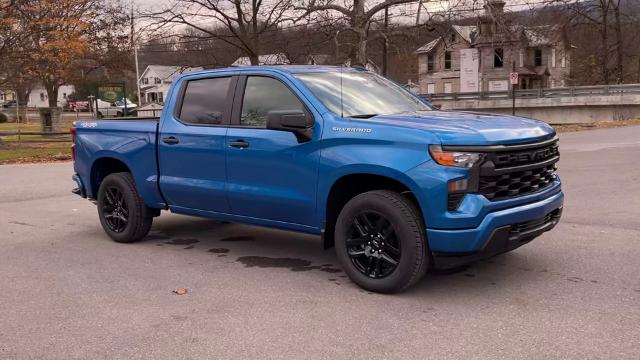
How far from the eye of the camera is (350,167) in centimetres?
481

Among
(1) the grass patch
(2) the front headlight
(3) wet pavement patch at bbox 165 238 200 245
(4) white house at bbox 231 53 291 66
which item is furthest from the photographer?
(4) white house at bbox 231 53 291 66

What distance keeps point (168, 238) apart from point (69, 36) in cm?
2130

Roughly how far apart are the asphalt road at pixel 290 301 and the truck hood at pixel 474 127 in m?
1.22

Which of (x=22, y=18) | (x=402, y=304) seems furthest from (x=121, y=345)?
(x=22, y=18)

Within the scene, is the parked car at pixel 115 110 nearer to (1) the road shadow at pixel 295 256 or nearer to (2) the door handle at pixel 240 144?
(1) the road shadow at pixel 295 256

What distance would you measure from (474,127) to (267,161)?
183 cm

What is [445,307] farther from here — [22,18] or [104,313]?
[22,18]

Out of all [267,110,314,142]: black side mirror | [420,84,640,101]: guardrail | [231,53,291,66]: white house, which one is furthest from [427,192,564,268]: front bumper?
[420,84,640,101]: guardrail

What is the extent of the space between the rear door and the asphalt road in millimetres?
662

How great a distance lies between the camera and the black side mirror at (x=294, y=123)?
490 cm

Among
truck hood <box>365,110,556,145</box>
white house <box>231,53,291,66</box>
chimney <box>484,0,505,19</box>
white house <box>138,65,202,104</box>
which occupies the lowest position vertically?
truck hood <box>365,110,556,145</box>

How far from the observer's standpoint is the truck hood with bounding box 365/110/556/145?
4.40 meters

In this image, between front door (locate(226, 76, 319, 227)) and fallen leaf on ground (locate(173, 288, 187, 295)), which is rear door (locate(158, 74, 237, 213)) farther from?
fallen leaf on ground (locate(173, 288, 187, 295))

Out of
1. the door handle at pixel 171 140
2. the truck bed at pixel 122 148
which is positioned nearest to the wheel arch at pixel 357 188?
the door handle at pixel 171 140
